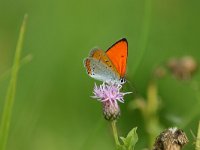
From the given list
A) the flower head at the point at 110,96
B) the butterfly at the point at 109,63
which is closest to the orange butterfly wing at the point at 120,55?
the butterfly at the point at 109,63

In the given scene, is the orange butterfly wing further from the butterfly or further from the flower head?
the flower head

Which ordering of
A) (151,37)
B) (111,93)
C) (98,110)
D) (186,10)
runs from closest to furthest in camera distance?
(111,93) → (98,110) → (151,37) → (186,10)

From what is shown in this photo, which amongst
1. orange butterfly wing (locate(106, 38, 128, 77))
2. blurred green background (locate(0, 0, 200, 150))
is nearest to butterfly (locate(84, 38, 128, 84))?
orange butterfly wing (locate(106, 38, 128, 77))

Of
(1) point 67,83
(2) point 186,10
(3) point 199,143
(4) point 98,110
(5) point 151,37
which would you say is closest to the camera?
(3) point 199,143

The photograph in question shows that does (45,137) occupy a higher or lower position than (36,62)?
lower

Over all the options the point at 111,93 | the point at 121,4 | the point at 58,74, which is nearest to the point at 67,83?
the point at 58,74

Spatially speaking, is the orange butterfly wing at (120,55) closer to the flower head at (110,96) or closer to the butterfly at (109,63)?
the butterfly at (109,63)

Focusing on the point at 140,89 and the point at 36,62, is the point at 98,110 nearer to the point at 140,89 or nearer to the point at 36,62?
the point at 140,89
